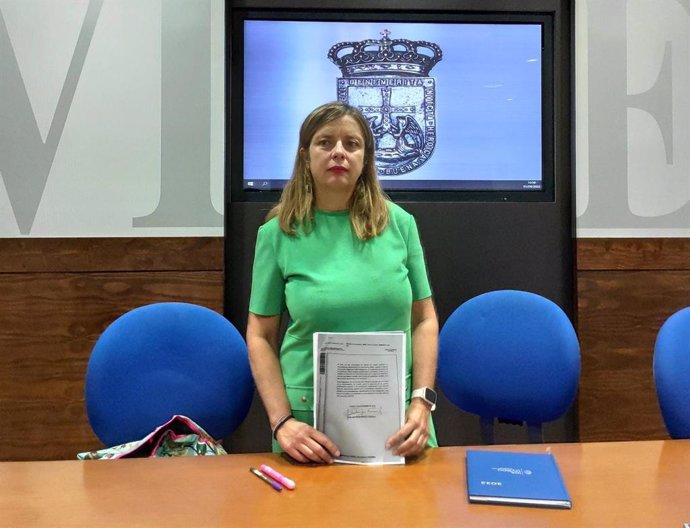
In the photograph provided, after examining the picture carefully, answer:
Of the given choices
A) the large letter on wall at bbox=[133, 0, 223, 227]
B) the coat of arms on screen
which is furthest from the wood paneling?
the coat of arms on screen

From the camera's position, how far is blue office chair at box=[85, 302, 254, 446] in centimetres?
154

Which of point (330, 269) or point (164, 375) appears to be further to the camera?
point (164, 375)

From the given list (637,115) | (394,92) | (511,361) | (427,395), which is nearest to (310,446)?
(427,395)

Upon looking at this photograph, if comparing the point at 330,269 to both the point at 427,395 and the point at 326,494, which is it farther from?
the point at 326,494

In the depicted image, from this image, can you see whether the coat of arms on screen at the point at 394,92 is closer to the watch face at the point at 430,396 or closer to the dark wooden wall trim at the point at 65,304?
the dark wooden wall trim at the point at 65,304

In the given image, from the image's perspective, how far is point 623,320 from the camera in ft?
8.94

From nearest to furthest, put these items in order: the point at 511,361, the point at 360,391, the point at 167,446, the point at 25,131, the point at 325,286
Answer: the point at 360,391, the point at 167,446, the point at 325,286, the point at 511,361, the point at 25,131

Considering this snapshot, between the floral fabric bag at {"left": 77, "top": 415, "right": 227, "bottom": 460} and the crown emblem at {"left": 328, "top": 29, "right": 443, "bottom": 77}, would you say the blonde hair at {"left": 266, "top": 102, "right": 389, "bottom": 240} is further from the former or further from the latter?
the crown emblem at {"left": 328, "top": 29, "right": 443, "bottom": 77}

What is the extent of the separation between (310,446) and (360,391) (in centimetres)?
15

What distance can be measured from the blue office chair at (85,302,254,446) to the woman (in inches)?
7.7

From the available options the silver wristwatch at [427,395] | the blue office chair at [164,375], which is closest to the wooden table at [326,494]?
the silver wristwatch at [427,395]

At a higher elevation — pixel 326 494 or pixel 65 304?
pixel 65 304

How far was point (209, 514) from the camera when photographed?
97 cm

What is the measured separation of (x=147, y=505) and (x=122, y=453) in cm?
29
